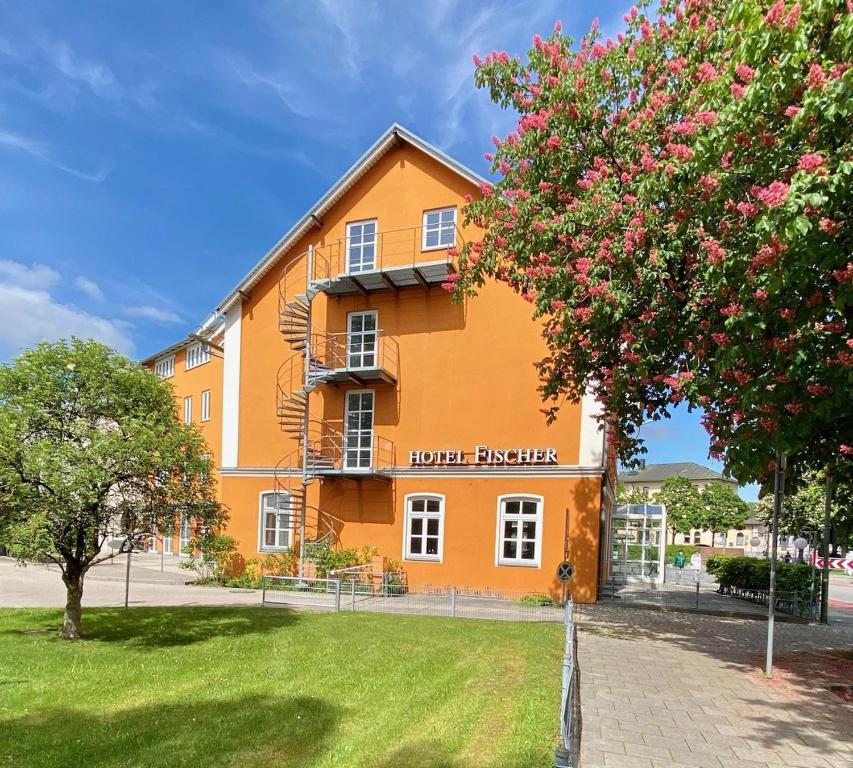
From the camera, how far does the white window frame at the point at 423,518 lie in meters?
17.5

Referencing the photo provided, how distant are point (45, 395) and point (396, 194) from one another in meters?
12.8

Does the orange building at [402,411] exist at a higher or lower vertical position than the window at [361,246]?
lower

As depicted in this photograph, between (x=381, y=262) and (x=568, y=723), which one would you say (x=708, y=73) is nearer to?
(x=568, y=723)

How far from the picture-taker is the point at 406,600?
15.7 meters

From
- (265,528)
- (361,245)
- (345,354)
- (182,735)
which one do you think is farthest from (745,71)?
(265,528)

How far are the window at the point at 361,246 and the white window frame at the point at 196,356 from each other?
447 inches

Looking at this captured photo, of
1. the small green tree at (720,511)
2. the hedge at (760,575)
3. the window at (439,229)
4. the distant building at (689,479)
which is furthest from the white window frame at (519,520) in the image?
the distant building at (689,479)

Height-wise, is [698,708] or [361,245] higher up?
[361,245]

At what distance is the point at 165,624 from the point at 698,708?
10.4 metres

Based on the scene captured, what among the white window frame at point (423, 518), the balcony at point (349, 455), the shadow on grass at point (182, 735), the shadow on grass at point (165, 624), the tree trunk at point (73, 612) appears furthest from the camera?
the balcony at point (349, 455)

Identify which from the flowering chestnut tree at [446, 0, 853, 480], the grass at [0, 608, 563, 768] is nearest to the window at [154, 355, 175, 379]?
the grass at [0, 608, 563, 768]

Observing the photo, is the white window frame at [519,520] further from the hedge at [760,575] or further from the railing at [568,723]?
the railing at [568,723]

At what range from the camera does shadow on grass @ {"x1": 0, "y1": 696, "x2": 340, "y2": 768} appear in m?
5.41

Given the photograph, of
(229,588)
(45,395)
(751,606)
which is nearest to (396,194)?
(45,395)
